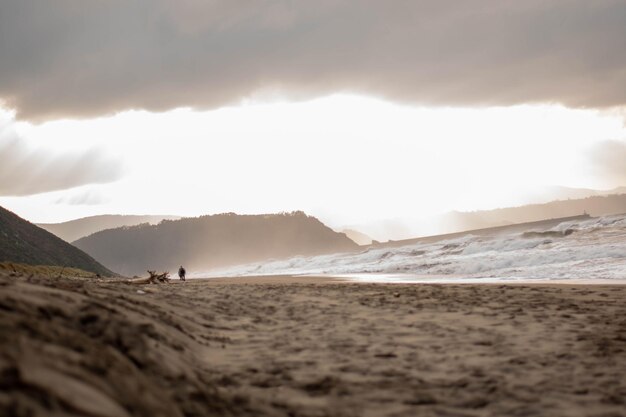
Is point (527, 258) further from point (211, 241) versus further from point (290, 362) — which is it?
point (211, 241)

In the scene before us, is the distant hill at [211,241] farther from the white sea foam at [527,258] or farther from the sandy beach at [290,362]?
the sandy beach at [290,362]

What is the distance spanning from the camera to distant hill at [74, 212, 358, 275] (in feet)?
495

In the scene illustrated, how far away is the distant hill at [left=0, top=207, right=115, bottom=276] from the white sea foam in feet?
67.6

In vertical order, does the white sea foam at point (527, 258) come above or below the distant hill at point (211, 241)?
below

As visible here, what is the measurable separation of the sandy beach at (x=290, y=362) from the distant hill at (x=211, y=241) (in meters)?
143

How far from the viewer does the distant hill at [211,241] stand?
495 feet

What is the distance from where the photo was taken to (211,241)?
156m

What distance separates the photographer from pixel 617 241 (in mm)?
23734

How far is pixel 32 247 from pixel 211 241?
400 feet

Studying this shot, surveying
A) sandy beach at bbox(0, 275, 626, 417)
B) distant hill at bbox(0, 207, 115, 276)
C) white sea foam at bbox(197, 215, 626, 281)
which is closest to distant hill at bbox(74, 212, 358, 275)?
distant hill at bbox(0, 207, 115, 276)

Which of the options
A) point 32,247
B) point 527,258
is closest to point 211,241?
point 32,247

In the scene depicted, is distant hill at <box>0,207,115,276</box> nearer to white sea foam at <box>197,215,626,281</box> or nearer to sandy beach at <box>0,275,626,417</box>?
white sea foam at <box>197,215,626,281</box>

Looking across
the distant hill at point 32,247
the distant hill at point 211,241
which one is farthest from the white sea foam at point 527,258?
the distant hill at point 211,241

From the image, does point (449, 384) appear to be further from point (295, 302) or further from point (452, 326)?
point (295, 302)
